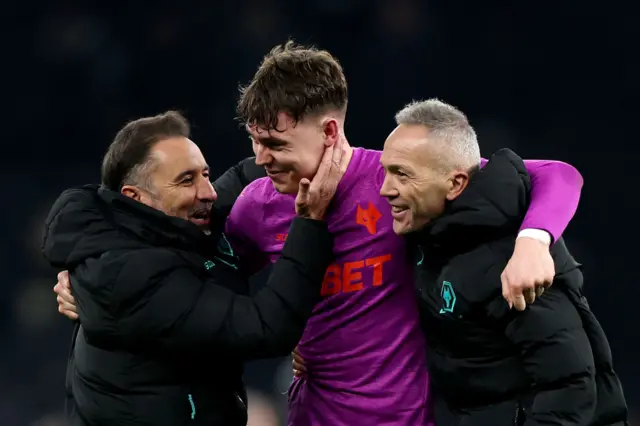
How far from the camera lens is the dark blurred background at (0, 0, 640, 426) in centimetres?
555

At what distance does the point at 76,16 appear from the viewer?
237 inches

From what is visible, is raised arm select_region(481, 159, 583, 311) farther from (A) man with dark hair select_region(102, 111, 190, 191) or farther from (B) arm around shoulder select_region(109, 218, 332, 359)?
(A) man with dark hair select_region(102, 111, 190, 191)

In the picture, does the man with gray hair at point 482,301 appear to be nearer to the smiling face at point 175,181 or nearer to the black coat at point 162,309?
the black coat at point 162,309

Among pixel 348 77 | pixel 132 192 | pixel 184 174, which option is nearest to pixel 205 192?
pixel 184 174

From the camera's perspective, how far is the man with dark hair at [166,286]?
1.96 metres

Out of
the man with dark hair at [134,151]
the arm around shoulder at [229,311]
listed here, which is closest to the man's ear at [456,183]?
the arm around shoulder at [229,311]

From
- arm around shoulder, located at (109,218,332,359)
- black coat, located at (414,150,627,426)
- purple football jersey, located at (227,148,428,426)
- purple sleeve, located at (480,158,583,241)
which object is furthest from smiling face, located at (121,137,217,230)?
purple sleeve, located at (480,158,583,241)

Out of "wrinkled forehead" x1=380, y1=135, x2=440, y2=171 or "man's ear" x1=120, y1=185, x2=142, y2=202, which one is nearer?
"wrinkled forehead" x1=380, y1=135, x2=440, y2=171

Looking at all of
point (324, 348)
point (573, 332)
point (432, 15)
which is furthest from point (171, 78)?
point (573, 332)

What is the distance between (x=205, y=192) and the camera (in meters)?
2.22

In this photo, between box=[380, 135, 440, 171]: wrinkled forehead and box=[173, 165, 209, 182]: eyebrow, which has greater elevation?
box=[380, 135, 440, 171]: wrinkled forehead

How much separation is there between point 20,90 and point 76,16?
2.10 feet

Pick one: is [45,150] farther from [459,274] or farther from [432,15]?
[459,274]

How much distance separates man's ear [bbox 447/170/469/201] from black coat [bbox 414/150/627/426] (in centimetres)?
2
